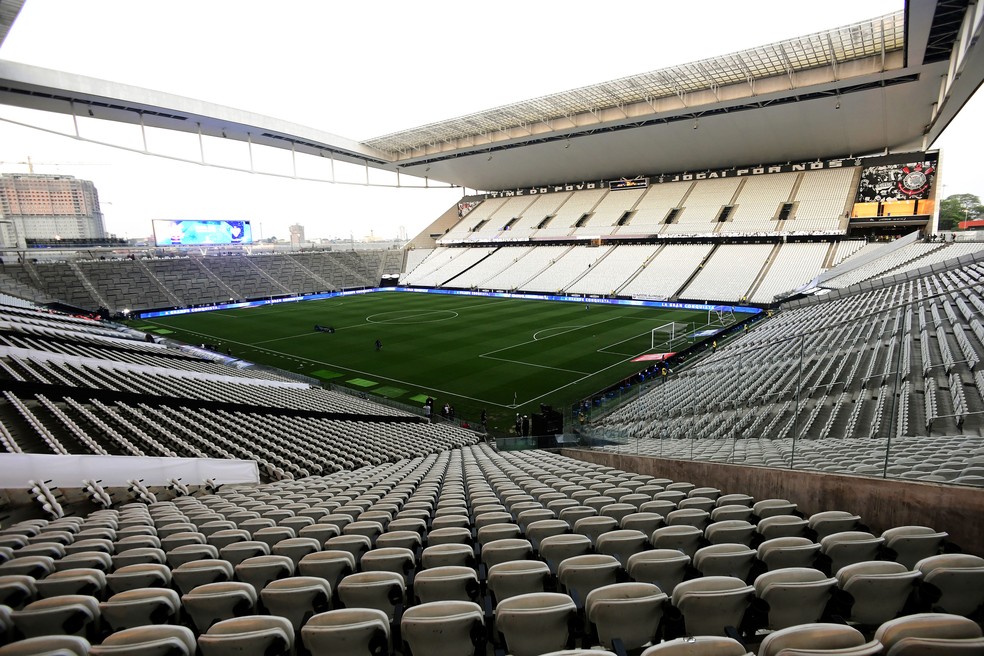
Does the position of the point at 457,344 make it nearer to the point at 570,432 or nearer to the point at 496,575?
the point at 570,432

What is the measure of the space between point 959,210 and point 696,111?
59538 mm

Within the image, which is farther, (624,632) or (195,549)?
(195,549)

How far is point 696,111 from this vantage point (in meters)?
44.4

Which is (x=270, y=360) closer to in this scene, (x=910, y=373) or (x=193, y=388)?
(x=193, y=388)

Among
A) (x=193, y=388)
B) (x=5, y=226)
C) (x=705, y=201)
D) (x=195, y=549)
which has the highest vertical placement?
(x=5, y=226)

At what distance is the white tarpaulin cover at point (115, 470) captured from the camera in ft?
20.4

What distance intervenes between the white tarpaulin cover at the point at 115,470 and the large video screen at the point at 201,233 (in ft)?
188

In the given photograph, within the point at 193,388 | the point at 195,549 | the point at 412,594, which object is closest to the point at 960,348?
the point at 412,594

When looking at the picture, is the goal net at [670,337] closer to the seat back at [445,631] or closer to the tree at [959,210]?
the seat back at [445,631]

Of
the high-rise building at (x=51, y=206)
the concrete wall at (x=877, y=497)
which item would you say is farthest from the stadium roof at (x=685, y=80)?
the high-rise building at (x=51, y=206)

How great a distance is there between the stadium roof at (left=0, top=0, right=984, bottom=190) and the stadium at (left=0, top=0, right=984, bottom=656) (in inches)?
13.3

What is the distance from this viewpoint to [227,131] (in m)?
49.1

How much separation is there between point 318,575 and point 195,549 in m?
1.19

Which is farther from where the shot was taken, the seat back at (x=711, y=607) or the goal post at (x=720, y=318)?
the goal post at (x=720, y=318)
